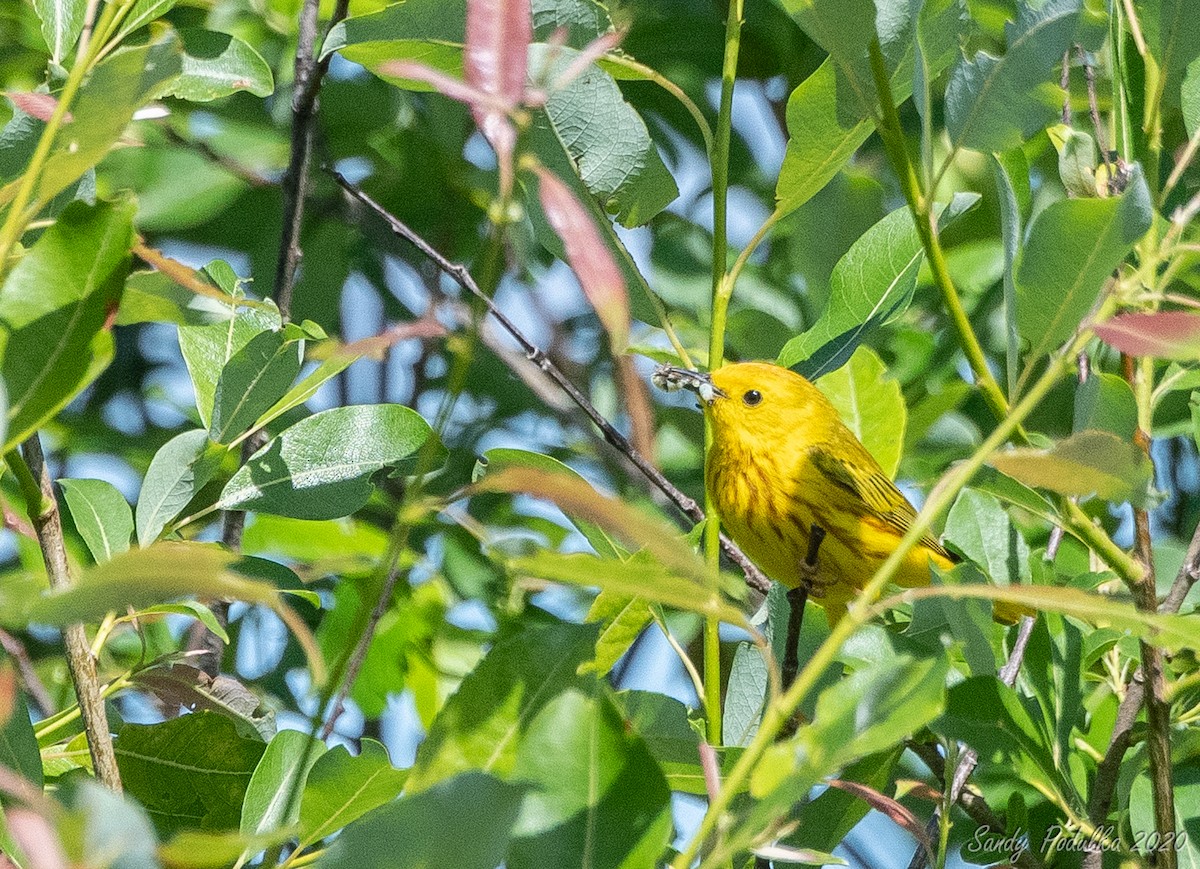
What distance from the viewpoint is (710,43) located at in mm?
3529

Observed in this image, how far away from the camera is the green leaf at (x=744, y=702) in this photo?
165 centimetres

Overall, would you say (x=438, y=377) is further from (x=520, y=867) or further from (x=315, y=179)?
(x=520, y=867)

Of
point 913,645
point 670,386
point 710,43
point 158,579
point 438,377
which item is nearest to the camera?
point 158,579

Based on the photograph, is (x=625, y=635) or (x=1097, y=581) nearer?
(x=625, y=635)

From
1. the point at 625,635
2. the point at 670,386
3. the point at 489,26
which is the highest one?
the point at 489,26

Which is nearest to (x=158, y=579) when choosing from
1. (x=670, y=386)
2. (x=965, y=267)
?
(x=670, y=386)

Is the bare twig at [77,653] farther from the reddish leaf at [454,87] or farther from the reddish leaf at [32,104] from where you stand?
the reddish leaf at [454,87]

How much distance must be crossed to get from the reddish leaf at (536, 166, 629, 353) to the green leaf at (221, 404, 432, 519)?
0.81 m

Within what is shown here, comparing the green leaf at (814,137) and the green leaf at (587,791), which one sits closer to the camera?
the green leaf at (587,791)

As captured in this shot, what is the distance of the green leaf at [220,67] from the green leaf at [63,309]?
0.97 meters

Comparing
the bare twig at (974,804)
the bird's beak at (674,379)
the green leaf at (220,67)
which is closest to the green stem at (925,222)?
the bare twig at (974,804)

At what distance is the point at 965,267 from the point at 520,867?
2.59 metres

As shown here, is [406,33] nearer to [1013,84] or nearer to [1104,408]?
[1013,84]

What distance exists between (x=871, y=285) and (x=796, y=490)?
150cm
